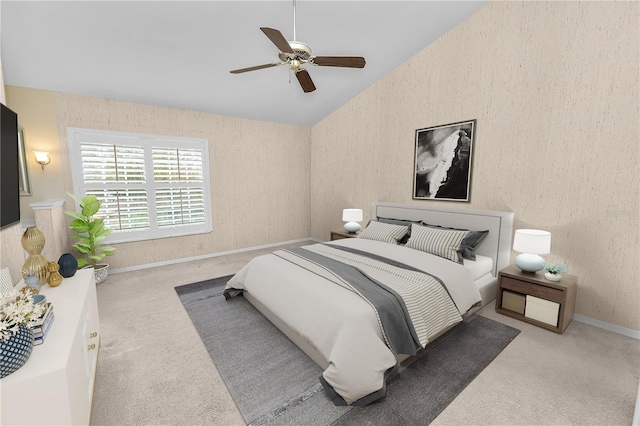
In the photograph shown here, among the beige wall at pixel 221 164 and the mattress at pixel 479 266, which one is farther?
the beige wall at pixel 221 164

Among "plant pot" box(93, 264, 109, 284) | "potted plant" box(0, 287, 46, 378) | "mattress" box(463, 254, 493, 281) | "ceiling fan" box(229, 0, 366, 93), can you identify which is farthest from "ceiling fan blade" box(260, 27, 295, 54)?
"plant pot" box(93, 264, 109, 284)

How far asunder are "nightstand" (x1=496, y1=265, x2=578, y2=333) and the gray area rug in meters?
0.29

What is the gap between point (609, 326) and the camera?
254cm

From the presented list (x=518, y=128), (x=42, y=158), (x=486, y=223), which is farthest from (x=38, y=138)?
(x=518, y=128)

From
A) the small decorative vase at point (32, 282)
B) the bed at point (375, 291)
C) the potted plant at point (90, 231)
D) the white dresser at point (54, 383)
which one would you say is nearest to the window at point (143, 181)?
the potted plant at point (90, 231)

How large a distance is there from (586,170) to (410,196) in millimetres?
1905

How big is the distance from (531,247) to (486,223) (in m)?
0.70

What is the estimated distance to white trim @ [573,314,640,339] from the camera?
2425 millimetres

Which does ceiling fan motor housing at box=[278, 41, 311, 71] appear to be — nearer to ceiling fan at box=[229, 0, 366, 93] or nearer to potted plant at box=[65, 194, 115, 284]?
ceiling fan at box=[229, 0, 366, 93]

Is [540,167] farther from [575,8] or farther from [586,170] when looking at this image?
[575,8]

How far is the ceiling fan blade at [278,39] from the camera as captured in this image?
1.82 metres

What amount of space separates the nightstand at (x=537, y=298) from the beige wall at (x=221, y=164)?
4082mm

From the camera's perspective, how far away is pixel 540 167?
2832 millimetres

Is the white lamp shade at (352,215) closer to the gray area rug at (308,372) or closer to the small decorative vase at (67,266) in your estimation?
the gray area rug at (308,372)
